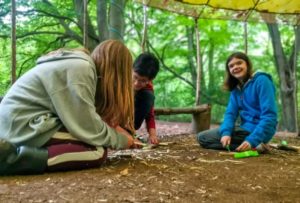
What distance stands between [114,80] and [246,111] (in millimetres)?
1411

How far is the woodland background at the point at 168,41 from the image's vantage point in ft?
16.1

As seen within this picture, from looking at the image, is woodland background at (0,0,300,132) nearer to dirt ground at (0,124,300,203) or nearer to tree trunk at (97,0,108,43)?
tree trunk at (97,0,108,43)

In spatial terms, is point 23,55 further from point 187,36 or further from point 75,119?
point 187,36

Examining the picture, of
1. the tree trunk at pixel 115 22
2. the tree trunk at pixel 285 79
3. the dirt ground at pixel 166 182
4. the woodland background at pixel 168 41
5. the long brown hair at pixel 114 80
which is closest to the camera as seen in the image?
the dirt ground at pixel 166 182

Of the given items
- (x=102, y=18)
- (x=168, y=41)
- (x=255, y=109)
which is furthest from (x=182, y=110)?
(x=168, y=41)

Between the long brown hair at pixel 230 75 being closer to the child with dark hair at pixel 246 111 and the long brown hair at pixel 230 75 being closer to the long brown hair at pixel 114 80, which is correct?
the child with dark hair at pixel 246 111

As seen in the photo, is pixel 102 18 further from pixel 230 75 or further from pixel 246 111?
pixel 246 111

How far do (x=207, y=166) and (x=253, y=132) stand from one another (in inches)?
27.0

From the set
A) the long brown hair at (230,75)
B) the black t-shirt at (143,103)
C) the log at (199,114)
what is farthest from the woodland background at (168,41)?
the long brown hair at (230,75)

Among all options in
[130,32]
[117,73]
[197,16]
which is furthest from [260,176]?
[130,32]

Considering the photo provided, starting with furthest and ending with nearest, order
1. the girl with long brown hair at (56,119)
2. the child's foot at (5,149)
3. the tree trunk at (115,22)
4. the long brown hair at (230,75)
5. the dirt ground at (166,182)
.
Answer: the tree trunk at (115,22)
the long brown hair at (230,75)
the girl with long brown hair at (56,119)
the child's foot at (5,149)
the dirt ground at (166,182)

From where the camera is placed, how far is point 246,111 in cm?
316

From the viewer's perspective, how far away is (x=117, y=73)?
2.23 metres

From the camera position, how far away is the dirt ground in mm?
1594
